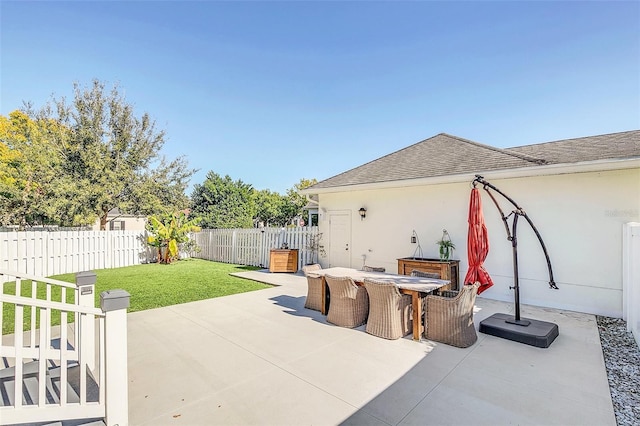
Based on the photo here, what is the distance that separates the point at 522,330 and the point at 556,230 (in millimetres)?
3538

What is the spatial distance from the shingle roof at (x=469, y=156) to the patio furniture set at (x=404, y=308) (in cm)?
396

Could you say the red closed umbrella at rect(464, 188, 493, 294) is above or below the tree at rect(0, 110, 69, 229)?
below

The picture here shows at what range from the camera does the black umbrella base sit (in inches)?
185

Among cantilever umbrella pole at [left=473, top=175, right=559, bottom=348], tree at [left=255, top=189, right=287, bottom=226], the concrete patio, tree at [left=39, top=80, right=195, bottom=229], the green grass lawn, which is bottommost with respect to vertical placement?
the green grass lawn

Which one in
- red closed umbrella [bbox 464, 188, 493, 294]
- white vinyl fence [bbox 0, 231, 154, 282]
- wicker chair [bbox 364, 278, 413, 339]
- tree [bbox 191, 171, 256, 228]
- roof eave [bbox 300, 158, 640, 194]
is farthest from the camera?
tree [bbox 191, 171, 256, 228]

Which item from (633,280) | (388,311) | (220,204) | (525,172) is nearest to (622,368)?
(633,280)

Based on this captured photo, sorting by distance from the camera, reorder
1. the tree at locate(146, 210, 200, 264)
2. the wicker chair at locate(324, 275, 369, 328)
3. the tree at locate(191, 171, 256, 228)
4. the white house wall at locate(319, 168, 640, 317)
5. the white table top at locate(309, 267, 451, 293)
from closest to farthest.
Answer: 1. the white table top at locate(309, 267, 451, 293)
2. the wicker chair at locate(324, 275, 369, 328)
3. the white house wall at locate(319, 168, 640, 317)
4. the tree at locate(146, 210, 200, 264)
5. the tree at locate(191, 171, 256, 228)

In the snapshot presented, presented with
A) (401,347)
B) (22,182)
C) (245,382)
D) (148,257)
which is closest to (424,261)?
(401,347)

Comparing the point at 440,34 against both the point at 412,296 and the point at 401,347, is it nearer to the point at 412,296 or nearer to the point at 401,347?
the point at 412,296

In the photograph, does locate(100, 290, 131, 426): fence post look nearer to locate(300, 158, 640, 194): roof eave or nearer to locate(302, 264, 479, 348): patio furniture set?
locate(302, 264, 479, 348): patio furniture set

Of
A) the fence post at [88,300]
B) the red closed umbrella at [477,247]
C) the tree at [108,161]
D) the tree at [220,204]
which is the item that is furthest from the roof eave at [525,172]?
the tree at [220,204]

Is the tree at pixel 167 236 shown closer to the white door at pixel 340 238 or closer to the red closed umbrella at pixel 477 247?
the white door at pixel 340 238

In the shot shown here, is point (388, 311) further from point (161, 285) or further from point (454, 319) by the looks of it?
point (161, 285)

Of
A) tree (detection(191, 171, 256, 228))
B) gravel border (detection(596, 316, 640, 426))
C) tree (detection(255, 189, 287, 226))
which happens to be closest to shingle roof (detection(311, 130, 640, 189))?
gravel border (detection(596, 316, 640, 426))
